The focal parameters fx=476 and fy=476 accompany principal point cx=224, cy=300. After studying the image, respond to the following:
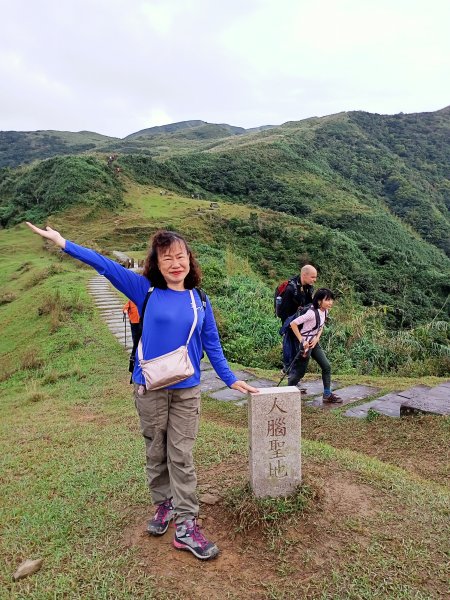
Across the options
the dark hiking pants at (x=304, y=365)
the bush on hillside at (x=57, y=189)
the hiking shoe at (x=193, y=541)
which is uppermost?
the bush on hillside at (x=57, y=189)

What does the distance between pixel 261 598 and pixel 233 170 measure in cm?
4815

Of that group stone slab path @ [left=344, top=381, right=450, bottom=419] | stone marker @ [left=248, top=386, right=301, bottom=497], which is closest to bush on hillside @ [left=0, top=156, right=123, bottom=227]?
stone slab path @ [left=344, top=381, right=450, bottom=419]

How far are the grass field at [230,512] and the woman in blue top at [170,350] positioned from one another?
25cm

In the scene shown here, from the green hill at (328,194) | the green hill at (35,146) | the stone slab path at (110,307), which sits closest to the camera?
the stone slab path at (110,307)

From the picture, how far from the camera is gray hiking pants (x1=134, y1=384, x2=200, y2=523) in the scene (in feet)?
8.64

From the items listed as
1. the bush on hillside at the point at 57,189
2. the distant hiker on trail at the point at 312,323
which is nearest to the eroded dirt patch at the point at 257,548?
the distant hiker on trail at the point at 312,323

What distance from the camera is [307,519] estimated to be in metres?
2.89

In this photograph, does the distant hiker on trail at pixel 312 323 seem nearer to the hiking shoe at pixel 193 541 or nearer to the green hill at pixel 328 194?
the hiking shoe at pixel 193 541

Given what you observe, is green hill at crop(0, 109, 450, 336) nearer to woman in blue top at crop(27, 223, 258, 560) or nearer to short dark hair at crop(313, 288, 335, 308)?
short dark hair at crop(313, 288, 335, 308)

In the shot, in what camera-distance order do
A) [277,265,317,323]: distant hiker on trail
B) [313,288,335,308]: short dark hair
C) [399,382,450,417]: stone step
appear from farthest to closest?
[277,265,317,323]: distant hiker on trail < [313,288,335,308]: short dark hair < [399,382,450,417]: stone step

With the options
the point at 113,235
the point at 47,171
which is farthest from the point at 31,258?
the point at 47,171

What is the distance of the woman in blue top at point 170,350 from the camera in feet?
8.46

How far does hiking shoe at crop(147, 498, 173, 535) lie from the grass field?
0.05 meters

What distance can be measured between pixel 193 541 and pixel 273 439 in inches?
29.5
